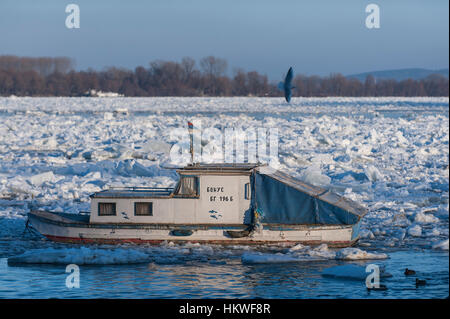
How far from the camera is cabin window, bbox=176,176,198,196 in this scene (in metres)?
13.8

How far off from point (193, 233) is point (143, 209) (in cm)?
112

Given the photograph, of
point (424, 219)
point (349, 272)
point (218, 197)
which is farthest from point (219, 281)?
point (424, 219)

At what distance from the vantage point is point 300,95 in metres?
91.7

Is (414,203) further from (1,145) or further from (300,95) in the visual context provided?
(300,95)

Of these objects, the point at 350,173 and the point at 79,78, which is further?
the point at 79,78

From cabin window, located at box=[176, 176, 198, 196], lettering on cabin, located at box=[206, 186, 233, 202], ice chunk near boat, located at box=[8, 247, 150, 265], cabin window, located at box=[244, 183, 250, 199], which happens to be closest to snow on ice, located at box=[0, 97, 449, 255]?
cabin window, located at box=[244, 183, 250, 199]

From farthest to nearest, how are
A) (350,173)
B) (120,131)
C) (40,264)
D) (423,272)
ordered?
1. (120,131)
2. (350,173)
3. (40,264)
4. (423,272)

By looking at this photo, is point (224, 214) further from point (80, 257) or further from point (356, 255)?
point (80, 257)

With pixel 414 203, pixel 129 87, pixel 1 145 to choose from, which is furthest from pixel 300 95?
pixel 414 203

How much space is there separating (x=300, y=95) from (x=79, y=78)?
33.3 m

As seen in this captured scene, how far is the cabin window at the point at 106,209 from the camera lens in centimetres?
1393

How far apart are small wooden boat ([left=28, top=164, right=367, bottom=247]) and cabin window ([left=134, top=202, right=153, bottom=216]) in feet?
0.07

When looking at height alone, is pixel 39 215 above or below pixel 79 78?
below

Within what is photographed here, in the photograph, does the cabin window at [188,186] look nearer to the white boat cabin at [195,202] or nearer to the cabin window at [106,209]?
the white boat cabin at [195,202]
